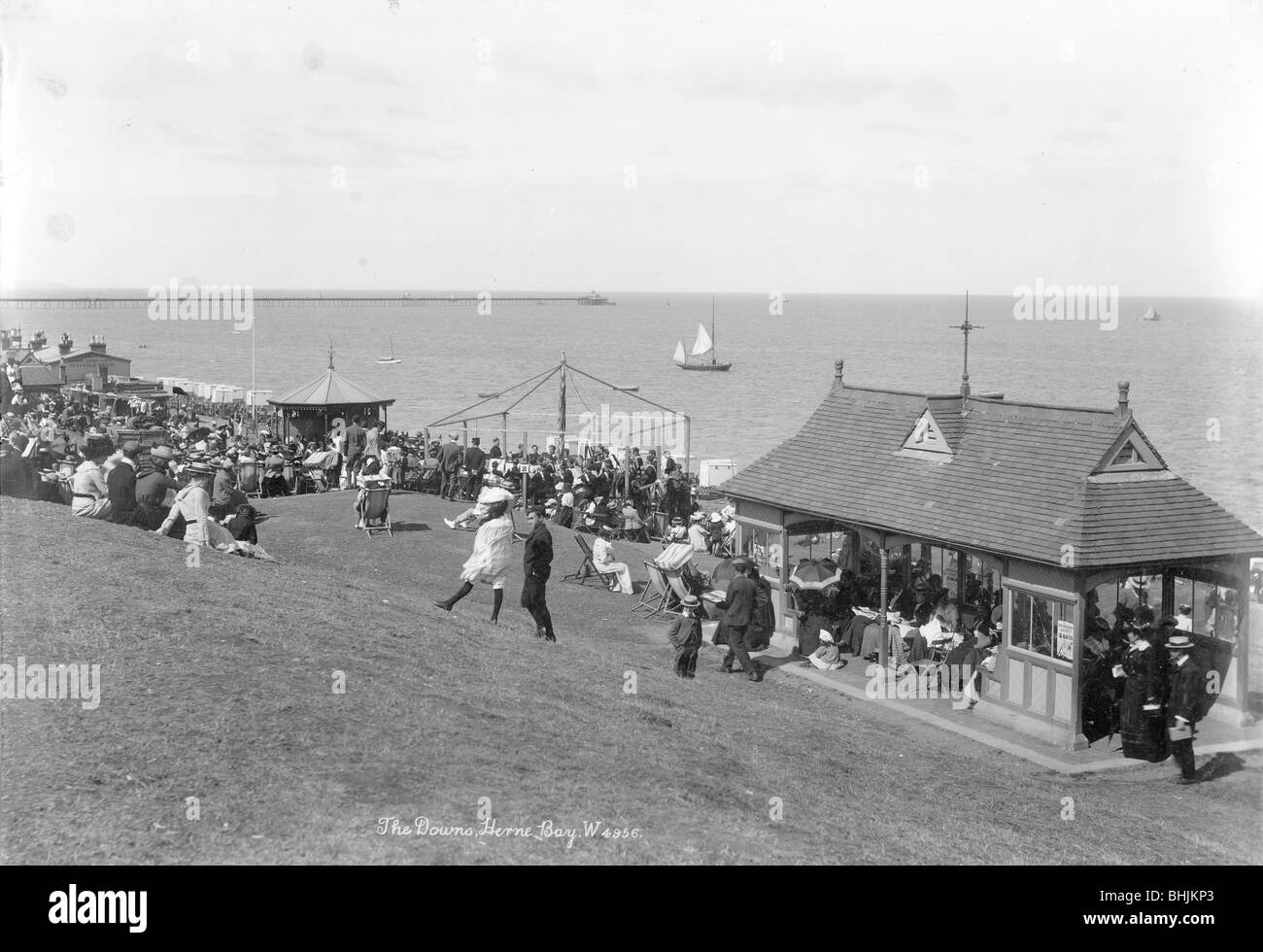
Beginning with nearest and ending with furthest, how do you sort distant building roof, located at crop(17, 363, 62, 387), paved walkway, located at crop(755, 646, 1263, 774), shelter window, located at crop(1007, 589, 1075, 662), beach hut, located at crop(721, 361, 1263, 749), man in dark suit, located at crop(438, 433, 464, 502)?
paved walkway, located at crop(755, 646, 1263, 774) < shelter window, located at crop(1007, 589, 1075, 662) < beach hut, located at crop(721, 361, 1263, 749) < man in dark suit, located at crop(438, 433, 464, 502) < distant building roof, located at crop(17, 363, 62, 387)

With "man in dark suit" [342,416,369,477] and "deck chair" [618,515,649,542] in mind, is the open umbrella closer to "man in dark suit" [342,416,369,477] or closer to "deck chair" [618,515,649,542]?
"deck chair" [618,515,649,542]

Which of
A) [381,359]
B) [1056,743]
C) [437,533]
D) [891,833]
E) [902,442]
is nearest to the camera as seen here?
[891,833]

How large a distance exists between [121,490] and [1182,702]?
13904mm

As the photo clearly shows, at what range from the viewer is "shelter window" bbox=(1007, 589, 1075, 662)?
1495cm

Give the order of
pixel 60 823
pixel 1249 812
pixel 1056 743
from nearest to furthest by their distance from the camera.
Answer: pixel 60 823 → pixel 1249 812 → pixel 1056 743

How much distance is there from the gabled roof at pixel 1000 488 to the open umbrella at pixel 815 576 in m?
1.06

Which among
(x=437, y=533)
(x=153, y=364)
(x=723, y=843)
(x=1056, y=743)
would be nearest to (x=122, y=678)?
(x=723, y=843)

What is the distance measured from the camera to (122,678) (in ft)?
36.2

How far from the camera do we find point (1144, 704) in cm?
1383

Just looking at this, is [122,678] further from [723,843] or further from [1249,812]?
[1249,812]

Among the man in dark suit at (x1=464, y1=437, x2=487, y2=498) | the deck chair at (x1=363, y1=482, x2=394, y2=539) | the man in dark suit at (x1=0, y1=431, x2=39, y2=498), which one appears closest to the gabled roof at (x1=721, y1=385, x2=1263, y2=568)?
the deck chair at (x1=363, y1=482, x2=394, y2=539)

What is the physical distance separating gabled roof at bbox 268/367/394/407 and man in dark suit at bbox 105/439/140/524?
672 inches

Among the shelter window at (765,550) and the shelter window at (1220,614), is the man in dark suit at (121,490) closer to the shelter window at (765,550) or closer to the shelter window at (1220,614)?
the shelter window at (765,550)
